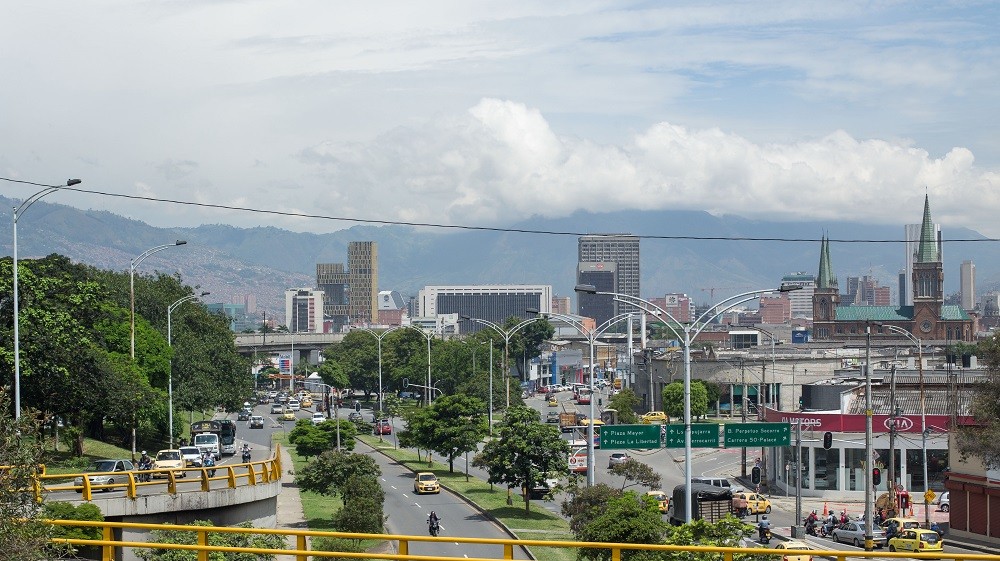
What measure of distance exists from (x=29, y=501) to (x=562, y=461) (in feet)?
129

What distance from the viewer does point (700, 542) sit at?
2878 centimetres

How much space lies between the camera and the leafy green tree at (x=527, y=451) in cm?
5522

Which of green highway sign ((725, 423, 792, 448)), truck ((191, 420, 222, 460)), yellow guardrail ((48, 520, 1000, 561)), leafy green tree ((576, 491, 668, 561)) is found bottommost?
truck ((191, 420, 222, 460))

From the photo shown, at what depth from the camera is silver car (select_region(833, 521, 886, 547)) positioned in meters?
49.4

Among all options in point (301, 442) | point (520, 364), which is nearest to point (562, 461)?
point (301, 442)

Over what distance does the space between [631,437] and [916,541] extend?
12.0m

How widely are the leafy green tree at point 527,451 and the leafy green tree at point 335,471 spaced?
604 centimetres

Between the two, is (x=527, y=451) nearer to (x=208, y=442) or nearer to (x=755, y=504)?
(x=755, y=504)

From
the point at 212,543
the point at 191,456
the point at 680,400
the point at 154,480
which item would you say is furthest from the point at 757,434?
the point at 680,400

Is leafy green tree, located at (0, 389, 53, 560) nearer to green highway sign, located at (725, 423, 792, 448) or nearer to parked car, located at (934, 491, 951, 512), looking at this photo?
green highway sign, located at (725, 423, 792, 448)

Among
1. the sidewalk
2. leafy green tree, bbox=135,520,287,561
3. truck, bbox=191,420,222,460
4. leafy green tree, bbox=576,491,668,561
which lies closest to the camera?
leafy green tree, bbox=135,520,287,561

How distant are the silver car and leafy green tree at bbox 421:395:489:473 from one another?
25389 mm

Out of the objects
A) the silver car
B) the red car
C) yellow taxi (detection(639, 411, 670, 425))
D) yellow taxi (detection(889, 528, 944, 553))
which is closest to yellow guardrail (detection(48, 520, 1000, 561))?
yellow taxi (detection(889, 528, 944, 553))

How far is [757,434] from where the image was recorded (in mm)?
49875
